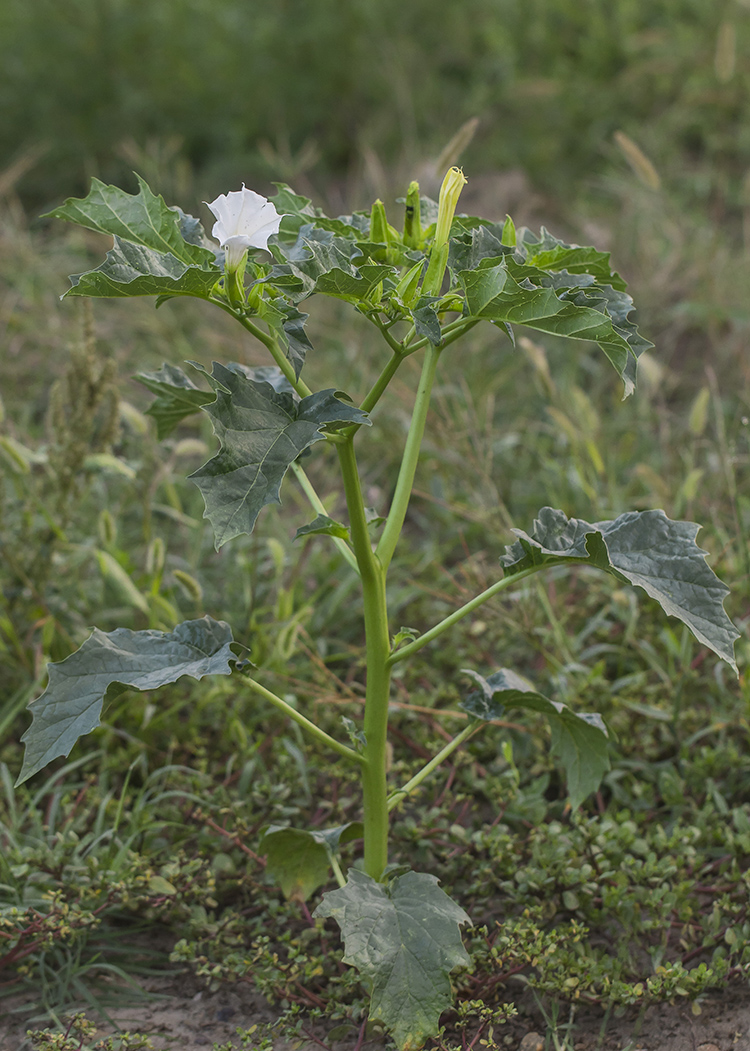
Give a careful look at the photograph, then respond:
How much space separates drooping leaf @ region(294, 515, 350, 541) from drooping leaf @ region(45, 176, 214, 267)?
0.36m

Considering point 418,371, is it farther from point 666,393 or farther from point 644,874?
point 644,874

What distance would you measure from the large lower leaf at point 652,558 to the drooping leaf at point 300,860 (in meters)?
0.57

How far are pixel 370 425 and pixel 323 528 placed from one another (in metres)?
0.19

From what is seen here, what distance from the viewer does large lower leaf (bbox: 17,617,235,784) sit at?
1175mm

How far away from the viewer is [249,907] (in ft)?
5.46

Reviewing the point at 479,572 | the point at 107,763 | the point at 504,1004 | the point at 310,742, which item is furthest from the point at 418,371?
the point at 504,1004

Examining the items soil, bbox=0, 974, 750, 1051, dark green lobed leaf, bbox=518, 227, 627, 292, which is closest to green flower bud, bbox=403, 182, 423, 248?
dark green lobed leaf, bbox=518, 227, 627, 292

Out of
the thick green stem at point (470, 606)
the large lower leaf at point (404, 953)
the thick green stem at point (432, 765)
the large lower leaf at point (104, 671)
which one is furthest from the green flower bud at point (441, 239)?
the large lower leaf at point (404, 953)

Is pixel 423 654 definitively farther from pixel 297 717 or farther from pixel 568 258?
pixel 568 258

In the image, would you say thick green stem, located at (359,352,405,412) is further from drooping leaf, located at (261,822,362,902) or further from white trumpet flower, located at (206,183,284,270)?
drooping leaf, located at (261,822,362,902)

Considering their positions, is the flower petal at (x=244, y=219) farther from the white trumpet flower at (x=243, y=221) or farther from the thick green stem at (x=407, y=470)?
the thick green stem at (x=407, y=470)

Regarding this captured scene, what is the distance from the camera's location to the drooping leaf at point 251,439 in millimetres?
1002

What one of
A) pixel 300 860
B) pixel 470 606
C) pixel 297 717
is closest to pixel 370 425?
pixel 470 606

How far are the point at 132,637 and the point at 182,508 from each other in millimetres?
1503
